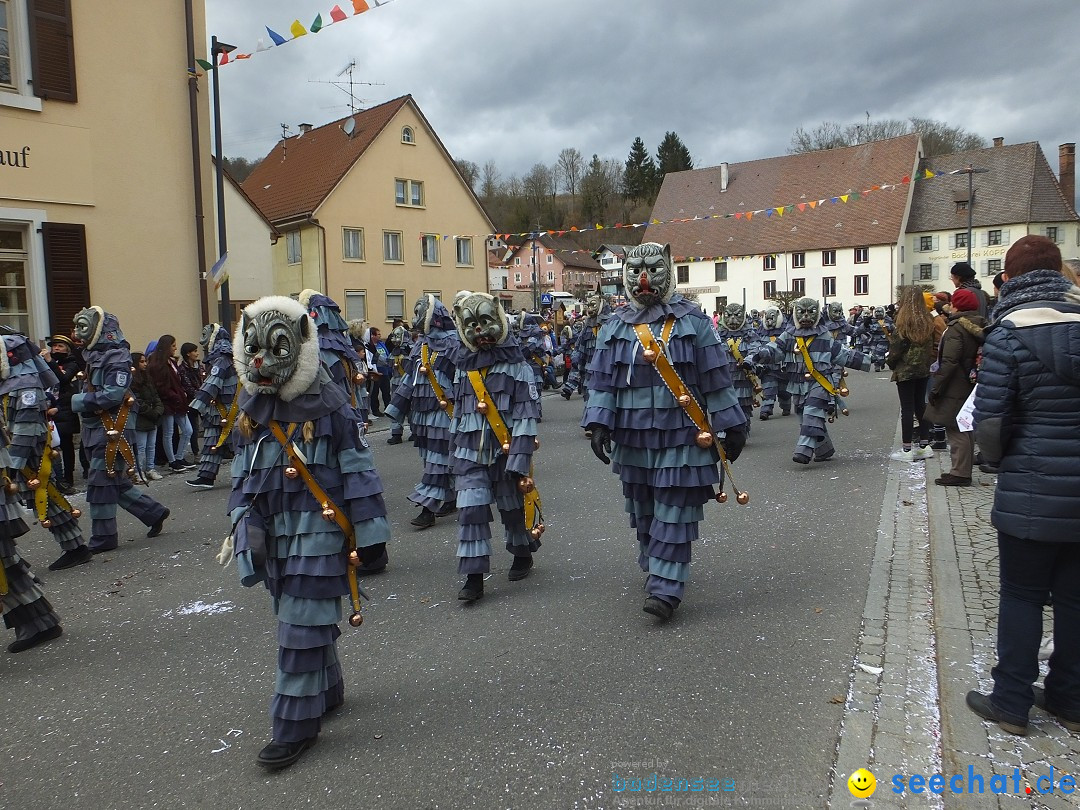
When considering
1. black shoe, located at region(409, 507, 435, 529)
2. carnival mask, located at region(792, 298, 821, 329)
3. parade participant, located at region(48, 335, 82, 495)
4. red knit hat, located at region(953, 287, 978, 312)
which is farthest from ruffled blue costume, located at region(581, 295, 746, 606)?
parade participant, located at region(48, 335, 82, 495)

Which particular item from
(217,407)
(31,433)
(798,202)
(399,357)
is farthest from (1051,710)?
(798,202)

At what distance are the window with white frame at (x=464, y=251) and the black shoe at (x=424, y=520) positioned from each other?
95.6 feet

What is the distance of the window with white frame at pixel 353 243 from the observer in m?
32.5

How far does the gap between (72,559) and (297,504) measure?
4.45 meters

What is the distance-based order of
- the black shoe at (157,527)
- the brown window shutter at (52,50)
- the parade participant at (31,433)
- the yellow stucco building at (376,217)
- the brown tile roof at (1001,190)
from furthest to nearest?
the brown tile roof at (1001,190) < the yellow stucco building at (376,217) < the brown window shutter at (52,50) < the black shoe at (157,527) < the parade participant at (31,433)

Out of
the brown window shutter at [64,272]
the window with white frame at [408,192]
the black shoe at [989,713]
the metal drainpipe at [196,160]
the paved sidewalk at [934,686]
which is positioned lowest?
the paved sidewalk at [934,686]

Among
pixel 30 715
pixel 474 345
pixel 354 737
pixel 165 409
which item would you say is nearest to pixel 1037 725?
pixel 354 737

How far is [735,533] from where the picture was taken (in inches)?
274

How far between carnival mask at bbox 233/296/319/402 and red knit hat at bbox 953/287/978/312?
266 inches

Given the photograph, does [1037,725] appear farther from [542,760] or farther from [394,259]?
[394,259]

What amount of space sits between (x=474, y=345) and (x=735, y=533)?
110 inches

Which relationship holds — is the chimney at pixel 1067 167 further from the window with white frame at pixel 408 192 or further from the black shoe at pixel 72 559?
the black shoe at pixel 72 559

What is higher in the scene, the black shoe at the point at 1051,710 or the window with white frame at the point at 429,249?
the window with white frame at the point at 429,249

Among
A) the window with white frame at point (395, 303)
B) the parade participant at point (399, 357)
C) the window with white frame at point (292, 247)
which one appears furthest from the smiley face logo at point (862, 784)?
the window with white frame at point (292, 247)
